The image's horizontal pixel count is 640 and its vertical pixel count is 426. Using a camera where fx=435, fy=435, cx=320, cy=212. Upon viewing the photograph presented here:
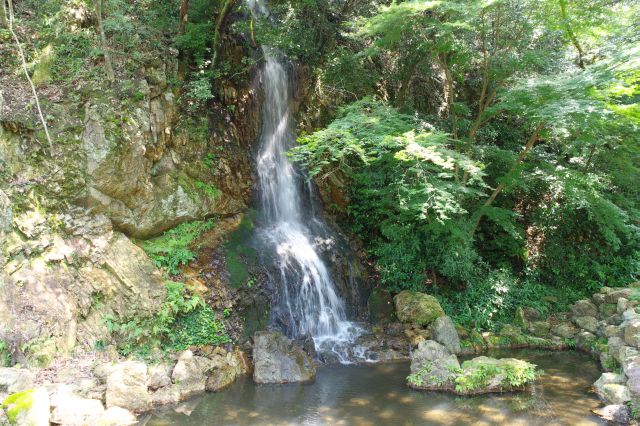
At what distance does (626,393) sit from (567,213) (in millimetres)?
7494

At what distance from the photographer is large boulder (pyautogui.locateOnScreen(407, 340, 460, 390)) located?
7.29 metres

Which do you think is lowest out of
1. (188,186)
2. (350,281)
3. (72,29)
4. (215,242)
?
(350,281)

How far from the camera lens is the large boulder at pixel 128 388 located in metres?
6.24

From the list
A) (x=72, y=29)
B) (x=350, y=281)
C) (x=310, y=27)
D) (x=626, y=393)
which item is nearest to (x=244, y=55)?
(x=310, y=27)

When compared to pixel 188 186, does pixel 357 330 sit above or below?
below

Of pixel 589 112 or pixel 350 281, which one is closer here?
pixel 589 112

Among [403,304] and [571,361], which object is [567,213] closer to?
[571,361]

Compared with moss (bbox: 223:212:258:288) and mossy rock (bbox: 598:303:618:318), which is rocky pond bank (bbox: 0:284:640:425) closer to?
mossy rock (bbox: 598:303:618:318)

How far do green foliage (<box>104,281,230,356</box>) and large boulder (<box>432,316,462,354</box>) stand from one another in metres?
4.37

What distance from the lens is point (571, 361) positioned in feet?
28.7

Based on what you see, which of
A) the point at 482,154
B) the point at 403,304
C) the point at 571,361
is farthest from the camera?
the point at 482,154

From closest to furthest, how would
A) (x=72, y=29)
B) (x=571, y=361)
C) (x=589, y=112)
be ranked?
(x=589, y=112) → (x=571, y=361) → (x=72, y=29)

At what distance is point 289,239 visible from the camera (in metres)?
10.7

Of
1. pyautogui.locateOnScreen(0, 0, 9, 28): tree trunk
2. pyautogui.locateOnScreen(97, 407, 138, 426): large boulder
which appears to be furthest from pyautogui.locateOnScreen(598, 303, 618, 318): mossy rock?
pyautogui.locateOnScreen(0, 0, 9, 28): tree trunk
